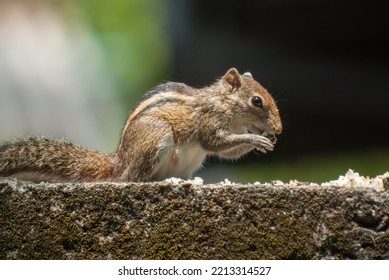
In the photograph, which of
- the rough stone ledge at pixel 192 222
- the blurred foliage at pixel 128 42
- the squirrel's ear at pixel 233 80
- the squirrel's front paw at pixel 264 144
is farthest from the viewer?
the blurred foliage at pixel 128 42

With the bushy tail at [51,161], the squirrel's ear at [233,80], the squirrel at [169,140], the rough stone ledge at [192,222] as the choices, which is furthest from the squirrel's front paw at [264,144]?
the rough stone ledge at [192,222]

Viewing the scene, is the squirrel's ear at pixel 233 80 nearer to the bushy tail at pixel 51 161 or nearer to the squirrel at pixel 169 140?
the squirrel at pixel 169 140

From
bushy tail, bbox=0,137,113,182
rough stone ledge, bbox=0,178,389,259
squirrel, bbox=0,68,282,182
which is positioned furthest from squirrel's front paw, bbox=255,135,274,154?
rough stone ledge, bbox=0,178,389,259

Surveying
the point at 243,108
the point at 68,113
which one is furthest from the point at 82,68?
the point at 243,108

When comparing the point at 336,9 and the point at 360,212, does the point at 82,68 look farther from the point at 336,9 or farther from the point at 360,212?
the point at 360,212

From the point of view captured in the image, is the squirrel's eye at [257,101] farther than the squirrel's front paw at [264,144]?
Yes

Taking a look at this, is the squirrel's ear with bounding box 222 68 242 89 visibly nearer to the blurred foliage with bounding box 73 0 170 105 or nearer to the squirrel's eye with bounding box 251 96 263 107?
the squirrel's eye with bounding box 251 96 263 107
